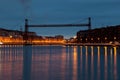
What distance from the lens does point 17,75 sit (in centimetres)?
1883

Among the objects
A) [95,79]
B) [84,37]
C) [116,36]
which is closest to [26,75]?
[95,79]

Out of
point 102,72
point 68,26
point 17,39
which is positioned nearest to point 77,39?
point 68,26

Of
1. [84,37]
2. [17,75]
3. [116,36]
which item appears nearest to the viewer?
[17,75]

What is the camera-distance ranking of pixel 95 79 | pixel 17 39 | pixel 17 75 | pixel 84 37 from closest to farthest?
pixel 95 79
pixel 17 75
pixel 84 37
pixel 17 39

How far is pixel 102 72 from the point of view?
65.5 ft

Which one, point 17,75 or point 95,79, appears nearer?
point 95,79

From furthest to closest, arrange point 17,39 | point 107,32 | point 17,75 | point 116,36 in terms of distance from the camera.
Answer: point 17,39
point 107,32
point 116,36
point 17,75

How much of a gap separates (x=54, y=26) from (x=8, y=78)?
12098 cm

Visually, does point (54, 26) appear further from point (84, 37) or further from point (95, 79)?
point (95, 79)

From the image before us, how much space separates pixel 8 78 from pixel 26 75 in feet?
4.43

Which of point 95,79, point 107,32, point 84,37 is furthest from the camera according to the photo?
point 84,37

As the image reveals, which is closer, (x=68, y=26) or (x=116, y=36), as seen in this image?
Answer: (x=116, y=36)

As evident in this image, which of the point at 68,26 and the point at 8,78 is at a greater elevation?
the point at 68,26

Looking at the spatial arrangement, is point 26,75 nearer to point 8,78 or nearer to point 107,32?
point 8,78
